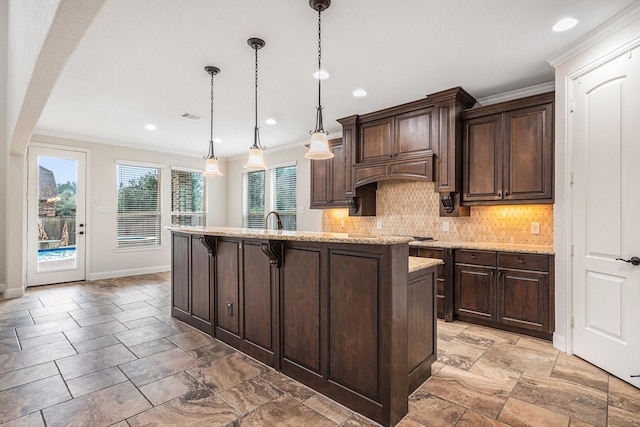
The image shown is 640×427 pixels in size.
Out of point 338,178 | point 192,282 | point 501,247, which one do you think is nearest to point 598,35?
point 501,247

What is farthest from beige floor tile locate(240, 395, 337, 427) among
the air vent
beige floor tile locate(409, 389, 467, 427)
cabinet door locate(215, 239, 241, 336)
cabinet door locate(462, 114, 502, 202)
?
the air vent

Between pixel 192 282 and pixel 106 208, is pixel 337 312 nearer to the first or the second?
pixel 192 282

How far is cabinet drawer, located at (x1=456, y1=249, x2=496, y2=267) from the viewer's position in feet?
11.7

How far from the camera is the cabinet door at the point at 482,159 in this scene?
3715 millimetres

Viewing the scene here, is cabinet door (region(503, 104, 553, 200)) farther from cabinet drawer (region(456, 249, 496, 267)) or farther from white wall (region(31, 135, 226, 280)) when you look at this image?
white wall (region(31, 135, 226, 280))

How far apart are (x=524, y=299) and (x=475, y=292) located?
1.55ft

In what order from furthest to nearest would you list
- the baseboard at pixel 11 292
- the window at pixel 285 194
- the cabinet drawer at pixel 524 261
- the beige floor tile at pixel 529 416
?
1. the window at pixel 285 194
2. the baseboard at pixel 11 292
3. the cabinet drawer at pixel 524 261
4. the beige floor tile at pixel 529 416

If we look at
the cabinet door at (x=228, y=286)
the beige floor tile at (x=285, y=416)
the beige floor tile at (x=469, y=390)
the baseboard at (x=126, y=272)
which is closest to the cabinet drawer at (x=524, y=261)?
the beige floor tile at (x=469, y=390)

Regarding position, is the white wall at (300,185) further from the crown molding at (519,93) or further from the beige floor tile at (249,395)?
the beige floor tile at (249,395)

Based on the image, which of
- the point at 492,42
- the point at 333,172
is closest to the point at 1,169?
the point at 333,172

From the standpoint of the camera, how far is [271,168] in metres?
7.16

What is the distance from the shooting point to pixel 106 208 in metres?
6.40

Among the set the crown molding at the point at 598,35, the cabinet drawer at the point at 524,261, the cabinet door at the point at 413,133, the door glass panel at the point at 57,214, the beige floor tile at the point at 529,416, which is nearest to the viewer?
the beige floor tile at the point at 529,416

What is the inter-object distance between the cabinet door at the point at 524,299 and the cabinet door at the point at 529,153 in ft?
2.73
